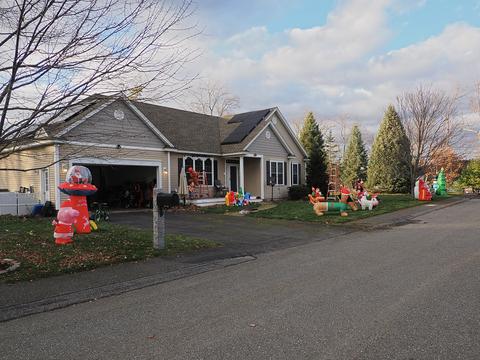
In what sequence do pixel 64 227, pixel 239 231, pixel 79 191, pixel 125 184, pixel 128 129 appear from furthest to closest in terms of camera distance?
pixel 125 184 < pixel 128 129 < pixel 239 231 < pixel 79 191 < pixel 64 227

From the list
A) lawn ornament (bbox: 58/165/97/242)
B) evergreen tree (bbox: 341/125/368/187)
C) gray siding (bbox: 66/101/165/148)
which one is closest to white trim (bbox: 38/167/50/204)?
gray siding (bbox: 66/101/165/148)

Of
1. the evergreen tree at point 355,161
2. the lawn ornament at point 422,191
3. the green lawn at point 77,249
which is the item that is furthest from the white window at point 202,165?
the evergreen tree at point 355,161

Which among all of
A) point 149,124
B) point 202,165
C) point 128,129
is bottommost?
point 202,165

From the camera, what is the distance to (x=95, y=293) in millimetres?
6141

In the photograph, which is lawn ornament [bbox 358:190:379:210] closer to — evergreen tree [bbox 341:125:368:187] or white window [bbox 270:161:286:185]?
white window [bbox 270:161:286:185]

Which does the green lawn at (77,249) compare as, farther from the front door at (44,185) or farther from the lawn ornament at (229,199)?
the lawn ornament at (229,199)

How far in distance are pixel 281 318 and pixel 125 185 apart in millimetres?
20153

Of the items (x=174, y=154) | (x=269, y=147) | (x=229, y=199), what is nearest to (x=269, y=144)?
(x=269, y=147)

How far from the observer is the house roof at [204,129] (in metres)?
23.5

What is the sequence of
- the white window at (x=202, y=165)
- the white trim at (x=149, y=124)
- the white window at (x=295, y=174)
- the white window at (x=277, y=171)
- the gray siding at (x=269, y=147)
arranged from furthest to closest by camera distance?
the white window at (x=295, y=174), the white window at (x=277, y=171), the gray siding at (x=269, y=147), the white window at (x=202, y=165), the white trim at (x=149, y=124)

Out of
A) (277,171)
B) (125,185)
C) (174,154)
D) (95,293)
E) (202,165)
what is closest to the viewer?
(95,293)

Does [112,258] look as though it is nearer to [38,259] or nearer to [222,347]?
[38,259]

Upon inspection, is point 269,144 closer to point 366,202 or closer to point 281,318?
point 366,202

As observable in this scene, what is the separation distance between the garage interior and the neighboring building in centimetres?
6
